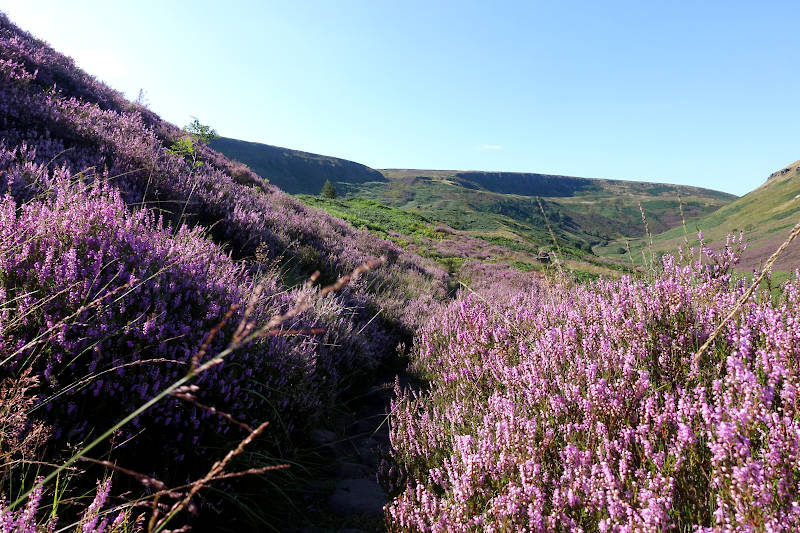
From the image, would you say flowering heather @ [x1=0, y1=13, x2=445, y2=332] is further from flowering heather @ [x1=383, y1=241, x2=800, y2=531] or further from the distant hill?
the distant hill

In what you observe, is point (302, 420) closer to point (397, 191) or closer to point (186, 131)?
point (186, 131)

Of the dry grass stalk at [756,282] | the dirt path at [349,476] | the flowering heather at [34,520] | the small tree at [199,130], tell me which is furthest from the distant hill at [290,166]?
the dry grass stalk at [756,282]

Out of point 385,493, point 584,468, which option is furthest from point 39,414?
point 584,468

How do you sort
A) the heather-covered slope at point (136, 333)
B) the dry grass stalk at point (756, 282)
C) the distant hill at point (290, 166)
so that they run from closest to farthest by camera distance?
the dry grass stalk at point (756, 282) → the heather-covered slope at point (136, 333) → the distant hill at point (290, 166)

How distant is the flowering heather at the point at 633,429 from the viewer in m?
1.49

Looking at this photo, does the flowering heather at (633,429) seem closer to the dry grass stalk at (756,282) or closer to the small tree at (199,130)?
the dry grass stalk at (756,282)

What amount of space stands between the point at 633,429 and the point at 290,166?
503 ft

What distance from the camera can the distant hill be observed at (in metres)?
133

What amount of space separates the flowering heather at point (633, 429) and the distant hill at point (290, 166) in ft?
416

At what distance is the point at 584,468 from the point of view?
6.13 feet

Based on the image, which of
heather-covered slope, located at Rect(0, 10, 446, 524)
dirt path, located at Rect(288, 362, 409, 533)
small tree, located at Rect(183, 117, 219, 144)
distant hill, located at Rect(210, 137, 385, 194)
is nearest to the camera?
heather-covered slope, located at Rect(0, 10, 446, 524)

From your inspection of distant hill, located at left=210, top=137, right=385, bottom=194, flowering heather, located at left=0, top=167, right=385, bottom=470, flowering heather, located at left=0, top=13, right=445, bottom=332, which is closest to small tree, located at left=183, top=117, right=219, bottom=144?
flowering heather, located at left=0, top=13, right=445, bottom=332

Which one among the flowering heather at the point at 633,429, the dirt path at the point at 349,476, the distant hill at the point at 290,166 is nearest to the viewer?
the flowering heather at the point at 633,429

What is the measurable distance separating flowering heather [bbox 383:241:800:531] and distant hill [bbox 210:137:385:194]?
127 m
